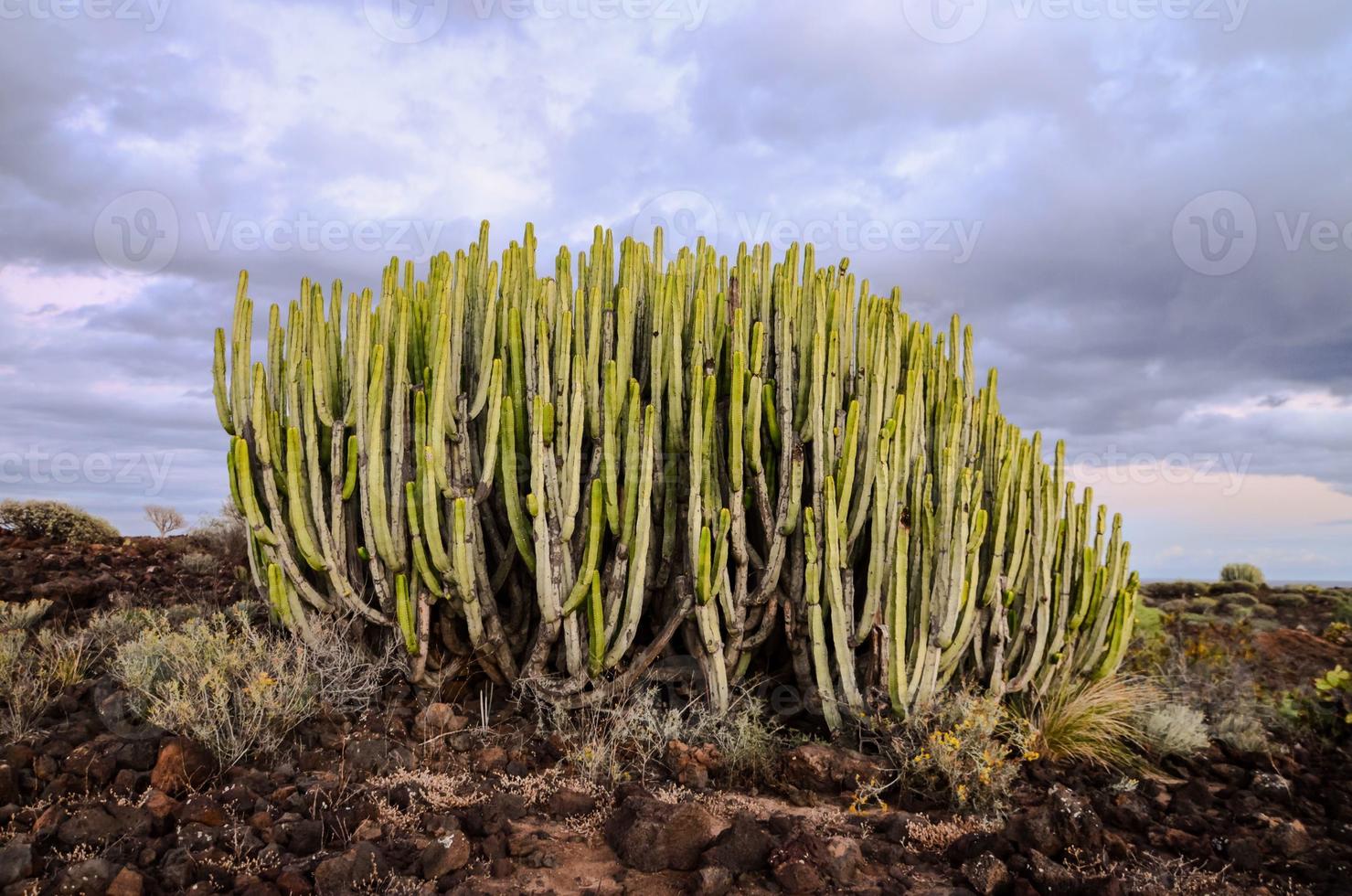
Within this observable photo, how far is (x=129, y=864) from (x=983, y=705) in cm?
401

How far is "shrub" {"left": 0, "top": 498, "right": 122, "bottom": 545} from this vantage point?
12.2 meters

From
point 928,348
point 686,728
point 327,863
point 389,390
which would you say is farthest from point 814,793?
point 389,390

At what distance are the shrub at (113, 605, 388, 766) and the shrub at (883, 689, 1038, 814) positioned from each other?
292 cm

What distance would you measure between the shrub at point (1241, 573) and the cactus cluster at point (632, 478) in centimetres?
1439

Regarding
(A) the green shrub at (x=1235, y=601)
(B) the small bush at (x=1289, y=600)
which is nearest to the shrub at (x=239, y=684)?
(A) the green shrub at (x=1235, y=601)

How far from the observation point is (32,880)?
132 inches

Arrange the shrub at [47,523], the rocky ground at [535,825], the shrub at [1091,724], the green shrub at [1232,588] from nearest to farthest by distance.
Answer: the rocky ground at [535,825] < the shrub at [1091,724] < the shrub at [47,523] < the green shrub at [1232,588]

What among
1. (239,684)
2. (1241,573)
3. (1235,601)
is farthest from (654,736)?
(1241,573)

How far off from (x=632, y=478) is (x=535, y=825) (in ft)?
5.89

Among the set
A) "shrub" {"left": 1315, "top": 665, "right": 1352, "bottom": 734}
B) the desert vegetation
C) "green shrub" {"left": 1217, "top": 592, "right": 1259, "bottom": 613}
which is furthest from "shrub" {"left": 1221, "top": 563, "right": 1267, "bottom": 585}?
the desert vegetation

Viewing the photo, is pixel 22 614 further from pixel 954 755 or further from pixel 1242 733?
pixel 1242 733

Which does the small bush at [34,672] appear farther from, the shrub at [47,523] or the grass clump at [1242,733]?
the grass clump at [1242,733]

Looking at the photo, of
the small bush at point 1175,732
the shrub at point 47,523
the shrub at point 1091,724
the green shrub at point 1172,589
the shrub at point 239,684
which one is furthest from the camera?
the green shrub at point 1172,589

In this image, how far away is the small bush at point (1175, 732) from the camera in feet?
19.8
